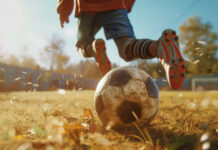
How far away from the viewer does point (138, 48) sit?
2438 millimetres

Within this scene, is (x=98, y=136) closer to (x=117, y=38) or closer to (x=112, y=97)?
(x=112, y=97)

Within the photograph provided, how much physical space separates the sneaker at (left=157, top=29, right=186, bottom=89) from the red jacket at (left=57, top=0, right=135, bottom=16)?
4.99 ft

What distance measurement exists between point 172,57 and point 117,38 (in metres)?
1.23

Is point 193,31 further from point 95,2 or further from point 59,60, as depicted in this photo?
point 95,2

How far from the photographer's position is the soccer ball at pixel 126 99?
1910 mm

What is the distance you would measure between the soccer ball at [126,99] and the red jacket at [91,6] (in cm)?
161

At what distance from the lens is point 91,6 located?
136 inches

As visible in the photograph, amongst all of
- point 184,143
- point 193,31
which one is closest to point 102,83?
point 184,143

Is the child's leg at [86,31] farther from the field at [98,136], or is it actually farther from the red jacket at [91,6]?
the field at [98,136]

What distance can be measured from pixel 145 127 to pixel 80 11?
7.78 feet

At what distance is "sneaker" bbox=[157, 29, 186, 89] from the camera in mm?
1929

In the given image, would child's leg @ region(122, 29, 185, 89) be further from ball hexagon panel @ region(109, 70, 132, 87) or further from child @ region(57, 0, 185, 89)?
ball hexagon panel @ region(109, 70, 132, 87)

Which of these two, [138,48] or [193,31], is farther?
[193,31]

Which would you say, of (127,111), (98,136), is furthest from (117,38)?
(98,136)
